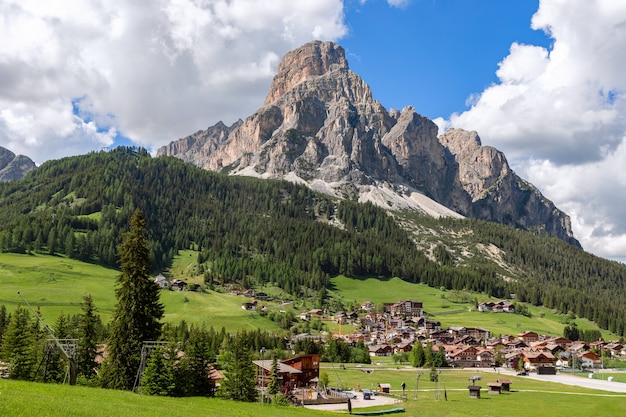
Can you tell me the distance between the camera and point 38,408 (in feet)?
78.9

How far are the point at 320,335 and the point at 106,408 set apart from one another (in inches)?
5260

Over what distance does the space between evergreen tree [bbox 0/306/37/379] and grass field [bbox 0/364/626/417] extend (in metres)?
18.9

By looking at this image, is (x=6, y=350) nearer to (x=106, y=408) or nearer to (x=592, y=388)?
(x=106, y=408)

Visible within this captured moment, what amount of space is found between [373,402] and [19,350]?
157ft

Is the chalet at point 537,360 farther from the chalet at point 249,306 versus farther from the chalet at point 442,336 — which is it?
the chalet at point 249,306

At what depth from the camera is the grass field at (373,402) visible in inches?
1055

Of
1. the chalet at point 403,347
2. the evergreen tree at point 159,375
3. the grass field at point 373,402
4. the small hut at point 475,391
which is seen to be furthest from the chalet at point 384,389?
the chalet at point 403,347

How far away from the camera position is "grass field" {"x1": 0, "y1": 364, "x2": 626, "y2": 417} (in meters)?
26.8

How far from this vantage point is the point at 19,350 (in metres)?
59.1

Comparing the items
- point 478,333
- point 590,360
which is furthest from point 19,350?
point 478,333

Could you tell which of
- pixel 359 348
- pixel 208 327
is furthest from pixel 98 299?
pixel 359 348

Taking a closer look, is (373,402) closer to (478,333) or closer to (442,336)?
(442,336)

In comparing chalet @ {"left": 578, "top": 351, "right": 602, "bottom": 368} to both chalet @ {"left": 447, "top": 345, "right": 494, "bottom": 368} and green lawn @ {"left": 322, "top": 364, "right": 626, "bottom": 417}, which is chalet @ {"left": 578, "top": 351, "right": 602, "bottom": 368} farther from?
green lawn @ {"left": 322, "top": 364, "right": 626, "bottom": 417}

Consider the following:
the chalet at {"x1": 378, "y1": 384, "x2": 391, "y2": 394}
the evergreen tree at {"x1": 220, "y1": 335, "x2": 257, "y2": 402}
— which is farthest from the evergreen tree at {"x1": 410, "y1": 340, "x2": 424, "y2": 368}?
the evergreen tree at {"x1": 220, "y1": 335, "x2": 257, "y2": 402}
